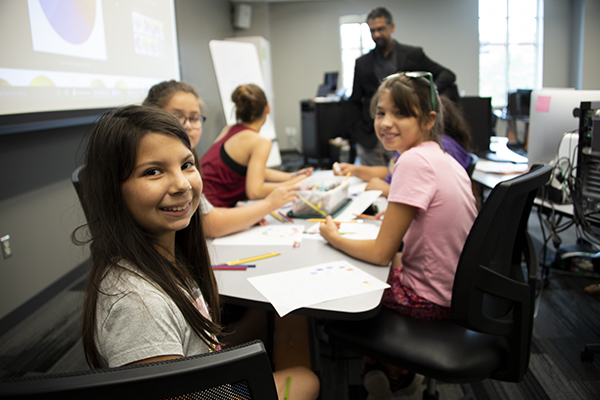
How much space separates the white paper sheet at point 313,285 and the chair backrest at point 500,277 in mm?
195

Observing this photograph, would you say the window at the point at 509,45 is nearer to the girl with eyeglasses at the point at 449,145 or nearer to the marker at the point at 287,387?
the girl with eyeglasses at the point at 449,145

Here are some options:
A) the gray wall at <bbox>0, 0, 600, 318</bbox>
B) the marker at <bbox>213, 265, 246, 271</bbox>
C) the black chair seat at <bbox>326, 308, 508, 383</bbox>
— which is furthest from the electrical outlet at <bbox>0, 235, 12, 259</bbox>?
the gray wall at <bbox>0, 0, 600, 318</bbox>

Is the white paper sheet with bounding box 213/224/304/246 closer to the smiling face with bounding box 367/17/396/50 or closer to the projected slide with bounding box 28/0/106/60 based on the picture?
the projected slide with bounding box 28/0/106/60

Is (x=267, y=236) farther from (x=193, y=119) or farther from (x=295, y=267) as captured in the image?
(x=193, y=119)

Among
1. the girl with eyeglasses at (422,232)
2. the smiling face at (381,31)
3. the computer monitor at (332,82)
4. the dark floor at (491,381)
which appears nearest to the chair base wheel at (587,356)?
the dark floor at (491,381)

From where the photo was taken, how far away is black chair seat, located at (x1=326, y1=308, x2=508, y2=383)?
102 centimetres

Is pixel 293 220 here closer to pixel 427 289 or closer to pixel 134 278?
pixel 427 289

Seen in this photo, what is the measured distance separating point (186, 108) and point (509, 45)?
25.9 ft

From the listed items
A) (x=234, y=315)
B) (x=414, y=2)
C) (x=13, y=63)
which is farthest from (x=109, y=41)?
(x=414, y=2)

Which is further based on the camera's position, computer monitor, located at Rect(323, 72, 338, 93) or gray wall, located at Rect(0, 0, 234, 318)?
computer monitor, located at Rect(323, 72, 338, 93)

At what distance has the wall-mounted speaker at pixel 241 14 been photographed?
23.2 feet

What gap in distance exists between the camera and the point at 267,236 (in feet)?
4.75

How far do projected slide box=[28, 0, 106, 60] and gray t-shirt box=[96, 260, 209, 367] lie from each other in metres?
1.97

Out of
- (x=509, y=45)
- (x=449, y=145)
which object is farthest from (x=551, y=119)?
(x=509, y=45)
